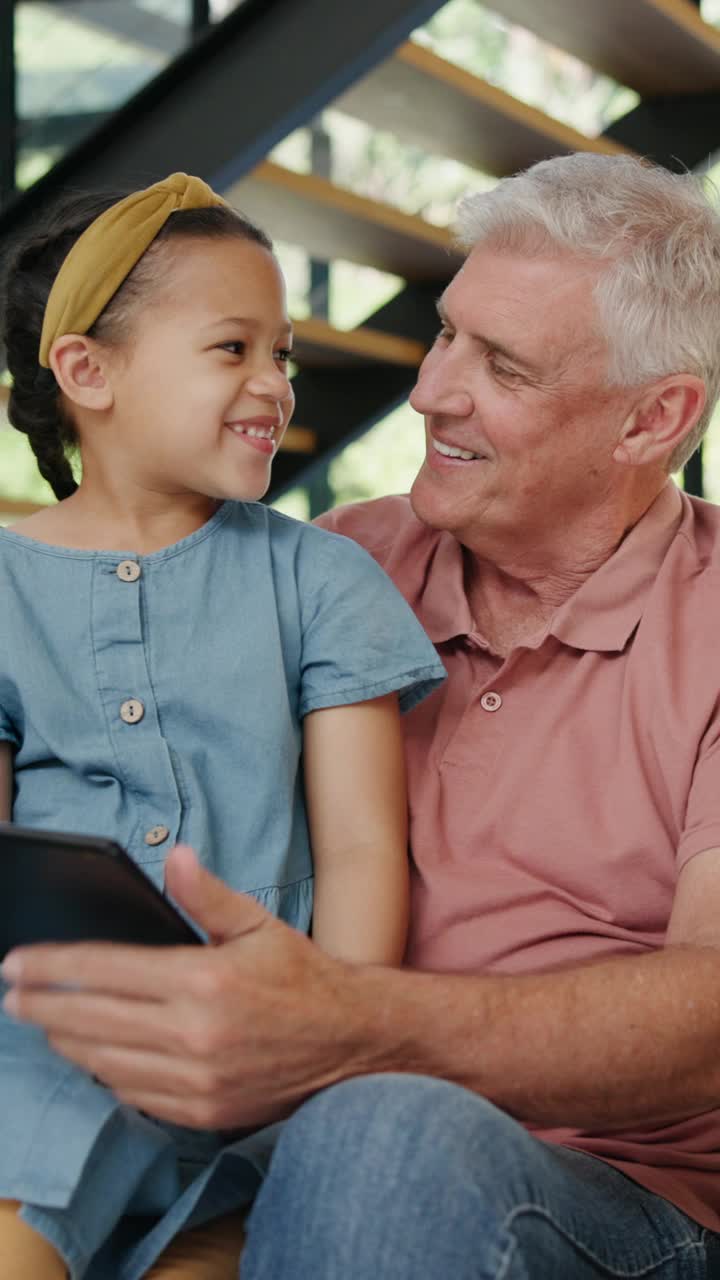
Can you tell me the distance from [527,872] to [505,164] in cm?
203

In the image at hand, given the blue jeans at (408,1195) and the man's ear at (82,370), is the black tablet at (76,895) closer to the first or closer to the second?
the blue jeans at (408,1195)

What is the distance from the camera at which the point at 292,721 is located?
1.55 m

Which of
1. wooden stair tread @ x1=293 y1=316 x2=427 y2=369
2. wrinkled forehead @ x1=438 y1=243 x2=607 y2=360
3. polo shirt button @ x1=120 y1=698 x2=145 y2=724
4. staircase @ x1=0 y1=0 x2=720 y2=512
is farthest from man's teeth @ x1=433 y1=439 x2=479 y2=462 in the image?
wooden stair tread @ x1=293 y1=316 x2=427 y2=369

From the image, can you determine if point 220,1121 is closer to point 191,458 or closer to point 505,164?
point 191,458

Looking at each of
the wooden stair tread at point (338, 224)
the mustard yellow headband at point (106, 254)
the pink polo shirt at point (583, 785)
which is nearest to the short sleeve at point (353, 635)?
the pink polo shirt at point (583, 785)

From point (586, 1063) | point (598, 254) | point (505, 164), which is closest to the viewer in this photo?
point (586, 1063)

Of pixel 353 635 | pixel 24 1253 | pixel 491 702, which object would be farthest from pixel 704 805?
pixel 24 1253

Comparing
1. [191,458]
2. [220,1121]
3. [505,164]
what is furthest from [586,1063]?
[505,164]

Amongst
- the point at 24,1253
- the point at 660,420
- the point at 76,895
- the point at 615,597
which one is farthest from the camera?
the point at 660,420

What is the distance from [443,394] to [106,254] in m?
0.41

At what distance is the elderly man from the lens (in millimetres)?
1089

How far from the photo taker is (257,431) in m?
1.56

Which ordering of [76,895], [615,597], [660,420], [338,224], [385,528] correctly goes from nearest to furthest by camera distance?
[76,895] < [615,597] < [660,420] < [385,528] < [338,224]

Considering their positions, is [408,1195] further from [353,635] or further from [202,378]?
[202,378]
